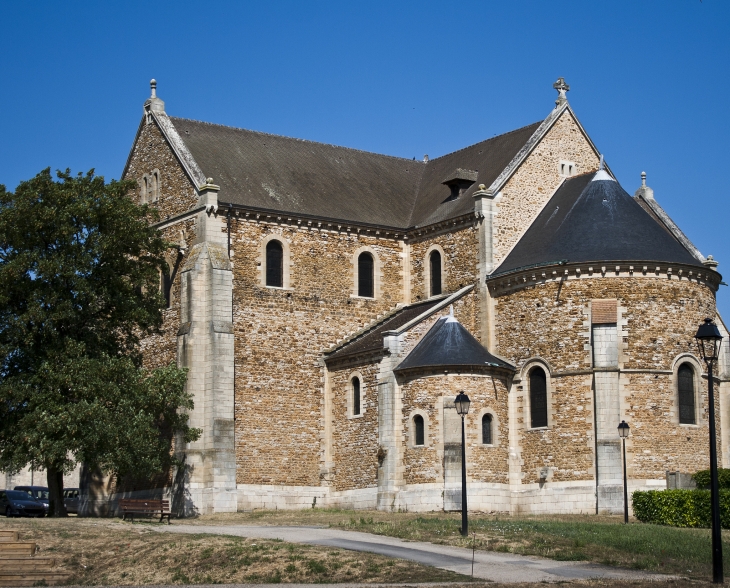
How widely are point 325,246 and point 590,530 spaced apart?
19692 mm

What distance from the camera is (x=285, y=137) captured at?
55.3m

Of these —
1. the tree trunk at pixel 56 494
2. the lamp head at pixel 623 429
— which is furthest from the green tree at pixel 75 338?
the lamp head at pixel 623 429

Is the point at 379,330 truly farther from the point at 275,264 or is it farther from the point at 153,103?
the point at 153,103

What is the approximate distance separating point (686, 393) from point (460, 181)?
1333cm

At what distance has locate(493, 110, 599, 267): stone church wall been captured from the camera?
163 feet

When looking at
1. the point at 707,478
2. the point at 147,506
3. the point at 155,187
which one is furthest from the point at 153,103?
the point at 707,478

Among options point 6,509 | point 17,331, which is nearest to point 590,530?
point 17,331

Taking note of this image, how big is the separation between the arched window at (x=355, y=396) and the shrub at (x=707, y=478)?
12.8 m

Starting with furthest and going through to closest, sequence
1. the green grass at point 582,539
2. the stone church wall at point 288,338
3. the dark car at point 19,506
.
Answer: the dark car at point 19,506
the stone church wall at point 288,338
the green grass at point 582,539

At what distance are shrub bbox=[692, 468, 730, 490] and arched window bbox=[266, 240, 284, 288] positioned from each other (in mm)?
17255

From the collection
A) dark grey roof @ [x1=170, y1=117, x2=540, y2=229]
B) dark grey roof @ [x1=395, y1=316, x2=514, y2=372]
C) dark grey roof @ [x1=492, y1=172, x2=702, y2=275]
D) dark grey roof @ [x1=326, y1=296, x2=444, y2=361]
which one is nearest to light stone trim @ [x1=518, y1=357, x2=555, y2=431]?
dark grey roof @ [x1=395, y1=316, x2=514, y2=372]

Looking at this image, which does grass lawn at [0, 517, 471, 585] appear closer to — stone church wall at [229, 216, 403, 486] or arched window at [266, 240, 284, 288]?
stone church wall at [229, 216, 403, 486]

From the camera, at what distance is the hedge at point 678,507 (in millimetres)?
38031

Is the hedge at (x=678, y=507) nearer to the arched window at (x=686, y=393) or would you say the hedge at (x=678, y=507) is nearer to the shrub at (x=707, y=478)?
the shrub at (x=707, y=478)
